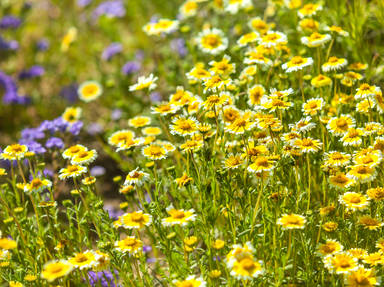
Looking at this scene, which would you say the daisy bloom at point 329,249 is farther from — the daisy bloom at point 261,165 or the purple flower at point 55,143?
the purple flower at point 55,143

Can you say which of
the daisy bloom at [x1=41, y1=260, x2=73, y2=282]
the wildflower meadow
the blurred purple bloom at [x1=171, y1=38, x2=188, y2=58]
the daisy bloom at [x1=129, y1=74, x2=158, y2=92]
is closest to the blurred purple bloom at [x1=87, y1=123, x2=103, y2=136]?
the wildflower meadow

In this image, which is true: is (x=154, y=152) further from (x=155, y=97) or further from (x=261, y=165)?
(x=155, y=97)

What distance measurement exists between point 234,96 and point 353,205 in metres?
1.10

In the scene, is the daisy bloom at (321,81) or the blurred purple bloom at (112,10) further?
the blurred purple bloom at (112,10)

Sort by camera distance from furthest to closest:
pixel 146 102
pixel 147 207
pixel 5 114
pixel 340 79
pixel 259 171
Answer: pixel 5 114, pixel 146 102, pixel 340 79, pixel 147 207, pixel 259 171

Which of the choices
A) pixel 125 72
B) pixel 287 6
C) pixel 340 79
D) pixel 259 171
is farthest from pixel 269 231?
pixel 125 72

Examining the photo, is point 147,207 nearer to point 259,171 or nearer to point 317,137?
point 259,171

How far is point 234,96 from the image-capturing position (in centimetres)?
282

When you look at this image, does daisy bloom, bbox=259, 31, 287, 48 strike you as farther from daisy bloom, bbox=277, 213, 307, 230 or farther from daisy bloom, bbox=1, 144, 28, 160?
daisy bloom, bbox=1, 144, 28, 160

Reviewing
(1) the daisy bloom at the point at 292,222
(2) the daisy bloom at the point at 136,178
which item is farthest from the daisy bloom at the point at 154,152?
(1) the daisy bloom at the point at 292,222

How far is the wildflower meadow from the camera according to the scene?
204 cm

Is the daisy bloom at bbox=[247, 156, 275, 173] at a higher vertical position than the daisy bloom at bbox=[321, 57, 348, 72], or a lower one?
lower

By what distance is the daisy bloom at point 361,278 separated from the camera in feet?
5.86

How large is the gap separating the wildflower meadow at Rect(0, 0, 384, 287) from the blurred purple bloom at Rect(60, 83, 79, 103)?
0.83 metres
